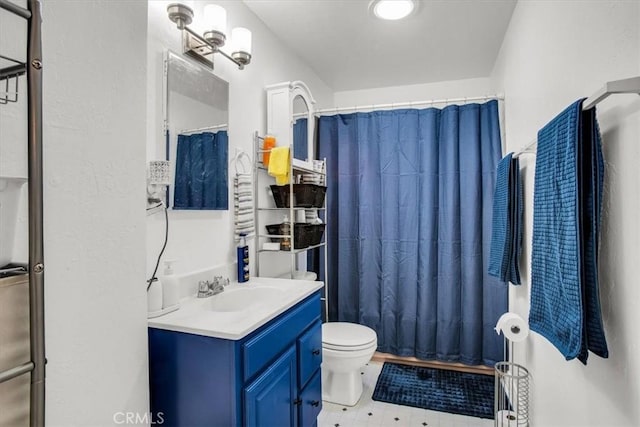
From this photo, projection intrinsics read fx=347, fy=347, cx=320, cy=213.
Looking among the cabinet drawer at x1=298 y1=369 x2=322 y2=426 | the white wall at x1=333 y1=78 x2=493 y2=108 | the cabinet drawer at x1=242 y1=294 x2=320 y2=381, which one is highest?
the white wall at x1=333 y1=78 x2=493 y2=108

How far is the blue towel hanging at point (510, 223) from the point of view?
1.79 metres

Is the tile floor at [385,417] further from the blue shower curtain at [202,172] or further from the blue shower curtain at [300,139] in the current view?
the blue shower curtain at [300,139]

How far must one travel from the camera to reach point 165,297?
4.27 ft

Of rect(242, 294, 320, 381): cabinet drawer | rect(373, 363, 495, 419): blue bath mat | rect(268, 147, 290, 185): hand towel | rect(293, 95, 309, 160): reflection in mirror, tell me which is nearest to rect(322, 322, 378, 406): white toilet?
rect(373, 363, 495, 419): blue bath mat

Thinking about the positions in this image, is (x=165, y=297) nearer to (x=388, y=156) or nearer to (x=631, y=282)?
(x=631, y=282)

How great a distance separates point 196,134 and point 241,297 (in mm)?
799

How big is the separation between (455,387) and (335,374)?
0.87m

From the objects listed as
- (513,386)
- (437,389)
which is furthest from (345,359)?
A: (513,386)

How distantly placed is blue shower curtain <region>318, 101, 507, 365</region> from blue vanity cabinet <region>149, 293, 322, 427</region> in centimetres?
155

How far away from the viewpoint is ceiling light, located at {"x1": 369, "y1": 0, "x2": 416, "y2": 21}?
1934mm

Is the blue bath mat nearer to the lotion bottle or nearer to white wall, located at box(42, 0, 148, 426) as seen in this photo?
the lotion bottle

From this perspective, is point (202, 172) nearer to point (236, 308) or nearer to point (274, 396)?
point (236, 308)

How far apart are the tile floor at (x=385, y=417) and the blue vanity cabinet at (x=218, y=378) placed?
83 centimetres

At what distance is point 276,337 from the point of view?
4.36ft
